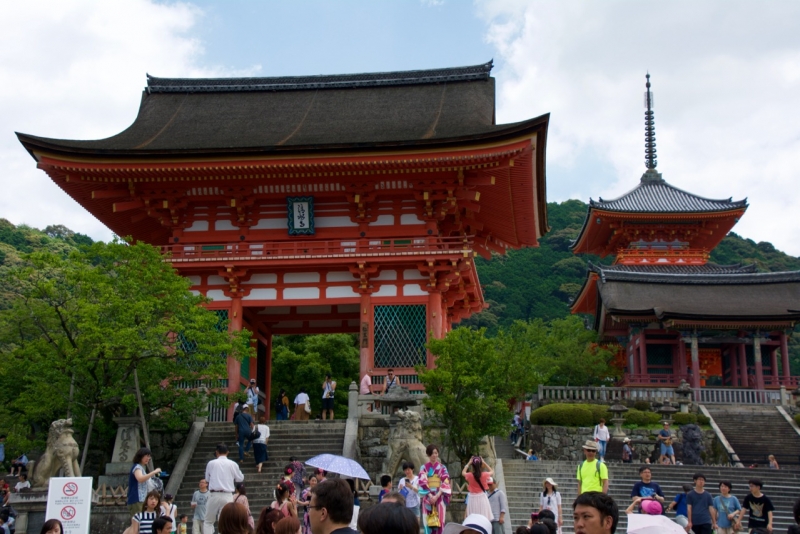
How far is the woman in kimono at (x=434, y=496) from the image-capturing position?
12812mm

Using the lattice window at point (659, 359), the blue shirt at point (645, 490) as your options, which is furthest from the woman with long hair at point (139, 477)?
the lattice window at point (659, 359)

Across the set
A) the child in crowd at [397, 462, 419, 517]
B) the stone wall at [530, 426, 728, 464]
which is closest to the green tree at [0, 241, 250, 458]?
the child in crowd at [397, 462, 419, 517]

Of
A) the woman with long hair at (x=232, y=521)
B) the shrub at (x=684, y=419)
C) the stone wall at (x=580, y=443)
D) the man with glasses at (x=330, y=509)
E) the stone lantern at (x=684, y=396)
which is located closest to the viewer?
the man with glasses at (x=330, y=509)

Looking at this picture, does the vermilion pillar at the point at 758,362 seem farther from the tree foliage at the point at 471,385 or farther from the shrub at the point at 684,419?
the tree foliage at the point at 471,385

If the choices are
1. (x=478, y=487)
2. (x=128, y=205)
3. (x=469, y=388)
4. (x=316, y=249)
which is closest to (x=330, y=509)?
(x=478, y=487)

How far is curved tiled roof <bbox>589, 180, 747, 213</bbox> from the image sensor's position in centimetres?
4610

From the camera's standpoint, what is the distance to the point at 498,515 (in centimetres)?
1309

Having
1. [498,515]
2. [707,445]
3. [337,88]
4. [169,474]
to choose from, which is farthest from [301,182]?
[707,445]

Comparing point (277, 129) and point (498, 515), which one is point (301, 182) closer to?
Answer: point (277, 129)

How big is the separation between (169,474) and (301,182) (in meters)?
9.04

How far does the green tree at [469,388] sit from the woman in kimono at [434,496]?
5.83 metres

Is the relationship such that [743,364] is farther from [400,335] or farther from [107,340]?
[107,340]

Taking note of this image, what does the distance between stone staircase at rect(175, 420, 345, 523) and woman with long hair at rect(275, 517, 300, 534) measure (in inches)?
412

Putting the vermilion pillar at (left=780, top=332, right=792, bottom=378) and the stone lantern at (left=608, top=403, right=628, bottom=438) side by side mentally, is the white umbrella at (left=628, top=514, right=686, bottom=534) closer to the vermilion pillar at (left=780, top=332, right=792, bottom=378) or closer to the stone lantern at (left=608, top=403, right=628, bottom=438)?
the stone lantern at (left=608, top=403, right=628, bottom=438)
